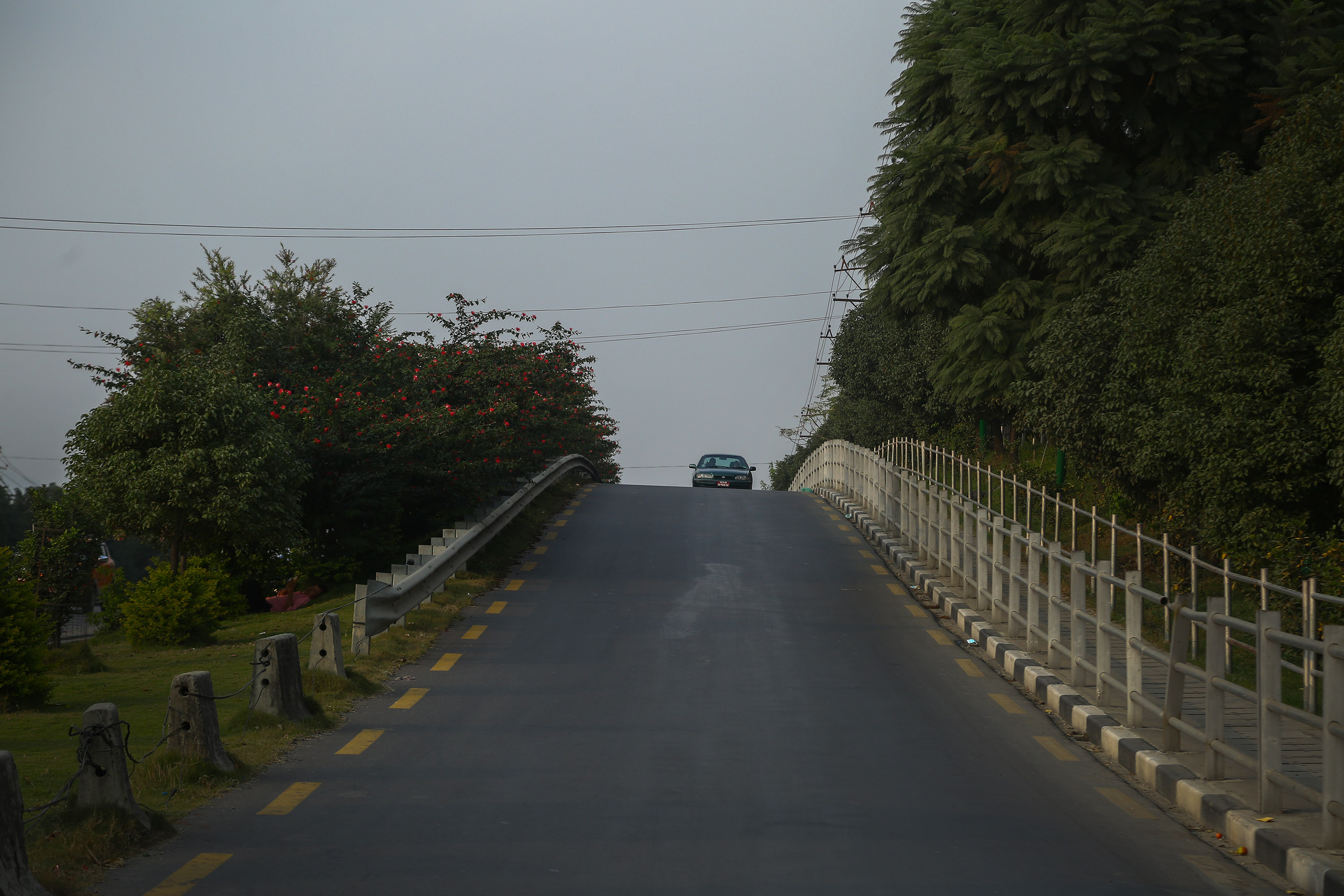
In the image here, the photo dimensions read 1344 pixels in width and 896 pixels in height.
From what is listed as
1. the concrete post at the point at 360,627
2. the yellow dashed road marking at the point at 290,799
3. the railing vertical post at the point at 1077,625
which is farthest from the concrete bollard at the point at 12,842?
the railing vertical post at the point at 1077,625

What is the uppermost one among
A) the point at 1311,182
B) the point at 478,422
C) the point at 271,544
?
the point at 1311,182

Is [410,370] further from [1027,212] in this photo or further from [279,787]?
[279,787]

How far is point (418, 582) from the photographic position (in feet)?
44.0

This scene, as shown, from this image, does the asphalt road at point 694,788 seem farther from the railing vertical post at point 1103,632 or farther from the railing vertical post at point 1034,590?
the railing vertical post at point 1034,590

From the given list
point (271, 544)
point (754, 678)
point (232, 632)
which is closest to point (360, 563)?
point (271, 544)

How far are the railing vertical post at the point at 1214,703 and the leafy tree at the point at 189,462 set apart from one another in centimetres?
1359

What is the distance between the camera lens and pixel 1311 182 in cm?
1190

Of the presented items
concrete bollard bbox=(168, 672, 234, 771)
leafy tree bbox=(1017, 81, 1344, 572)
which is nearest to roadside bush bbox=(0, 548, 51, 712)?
concrete bollard bbox=(168, 672, 234, 771)

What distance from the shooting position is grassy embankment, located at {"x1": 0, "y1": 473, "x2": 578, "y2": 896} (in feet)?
19.5

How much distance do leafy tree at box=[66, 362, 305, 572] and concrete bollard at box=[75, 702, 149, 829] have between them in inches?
453

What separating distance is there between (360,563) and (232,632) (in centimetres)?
383

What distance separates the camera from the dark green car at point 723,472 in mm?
45094

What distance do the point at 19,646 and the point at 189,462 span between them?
7.06m

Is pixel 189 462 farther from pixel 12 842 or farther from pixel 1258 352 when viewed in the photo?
pixel 1258 352
